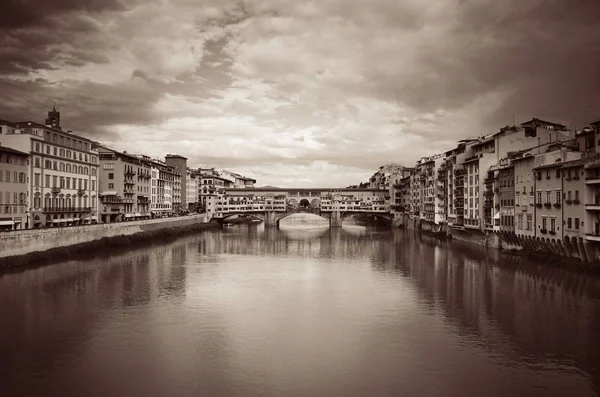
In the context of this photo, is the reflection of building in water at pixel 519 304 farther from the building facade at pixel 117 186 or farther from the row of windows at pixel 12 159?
the building facade at pixel 117 186

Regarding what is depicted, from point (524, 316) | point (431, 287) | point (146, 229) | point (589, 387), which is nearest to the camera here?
point (589, 387)

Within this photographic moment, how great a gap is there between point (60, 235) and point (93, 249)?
473 centimetres

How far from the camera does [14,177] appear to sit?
41750 millimetres

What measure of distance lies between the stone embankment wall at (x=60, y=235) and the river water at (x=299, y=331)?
2.60 meters

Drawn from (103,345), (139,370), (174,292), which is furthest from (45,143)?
(139,370)

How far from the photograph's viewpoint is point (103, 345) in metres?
19.3

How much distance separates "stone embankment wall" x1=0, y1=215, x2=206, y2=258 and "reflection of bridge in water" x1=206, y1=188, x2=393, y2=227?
3032cm

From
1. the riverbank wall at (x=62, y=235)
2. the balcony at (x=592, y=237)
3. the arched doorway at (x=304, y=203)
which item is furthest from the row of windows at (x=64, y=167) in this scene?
the arched doorway at (x=304, y=203)

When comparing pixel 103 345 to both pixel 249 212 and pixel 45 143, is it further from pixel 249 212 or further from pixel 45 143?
pixel 249 212

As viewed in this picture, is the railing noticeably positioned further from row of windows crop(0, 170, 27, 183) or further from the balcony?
the balcony

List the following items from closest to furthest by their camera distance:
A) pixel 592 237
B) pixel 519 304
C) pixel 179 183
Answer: pixel 519 304 → pixel 592 237 → pixel 179 183

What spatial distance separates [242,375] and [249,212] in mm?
77715

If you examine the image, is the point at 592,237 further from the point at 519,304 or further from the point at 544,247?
the point at 519,304

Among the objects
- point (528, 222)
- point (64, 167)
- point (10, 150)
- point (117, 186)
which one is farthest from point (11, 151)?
point (528, 222)
